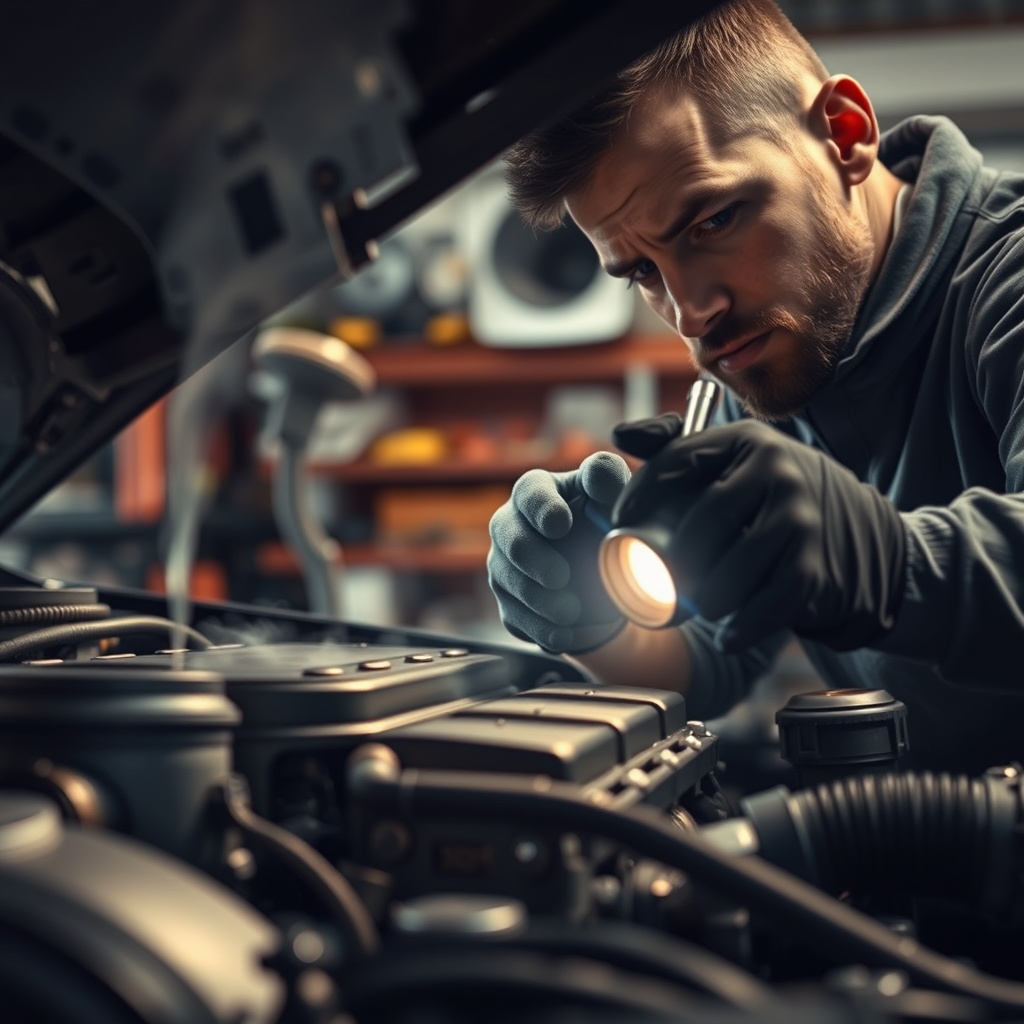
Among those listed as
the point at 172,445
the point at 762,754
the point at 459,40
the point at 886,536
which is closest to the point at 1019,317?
the point at 886,536

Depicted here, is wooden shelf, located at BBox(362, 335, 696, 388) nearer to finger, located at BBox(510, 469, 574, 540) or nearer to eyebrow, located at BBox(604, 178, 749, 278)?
eyebrow, located at BBox(604, 178, 749, 278)

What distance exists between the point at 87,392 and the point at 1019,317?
27.4 inches

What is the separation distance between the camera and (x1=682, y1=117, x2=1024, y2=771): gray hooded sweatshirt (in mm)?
937

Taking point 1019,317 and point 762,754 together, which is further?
point 762,754

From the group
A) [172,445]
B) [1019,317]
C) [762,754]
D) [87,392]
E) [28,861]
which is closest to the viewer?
[28,861]

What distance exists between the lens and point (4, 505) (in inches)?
30.5

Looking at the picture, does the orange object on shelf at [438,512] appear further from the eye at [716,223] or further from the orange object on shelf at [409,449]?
the eye at [716,223]

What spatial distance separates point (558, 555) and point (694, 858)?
0.37 meters

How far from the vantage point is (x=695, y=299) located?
37.5 inches

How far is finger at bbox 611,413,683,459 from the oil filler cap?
0.55ft

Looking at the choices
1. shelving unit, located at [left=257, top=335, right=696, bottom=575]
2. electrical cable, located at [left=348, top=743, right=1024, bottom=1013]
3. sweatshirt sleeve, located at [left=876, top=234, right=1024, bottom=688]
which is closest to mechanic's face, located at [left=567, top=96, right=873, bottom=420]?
sweatshirt sleeve, located at [left=876, top=234, right=1024, bottom=688]

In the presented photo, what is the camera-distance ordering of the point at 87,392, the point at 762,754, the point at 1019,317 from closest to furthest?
1. the point at 87,392
2. the point at 1019,317
3. the point at 762,754

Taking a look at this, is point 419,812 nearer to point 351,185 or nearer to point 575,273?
point 351,185

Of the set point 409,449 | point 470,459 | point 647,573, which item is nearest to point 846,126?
point 647,573
